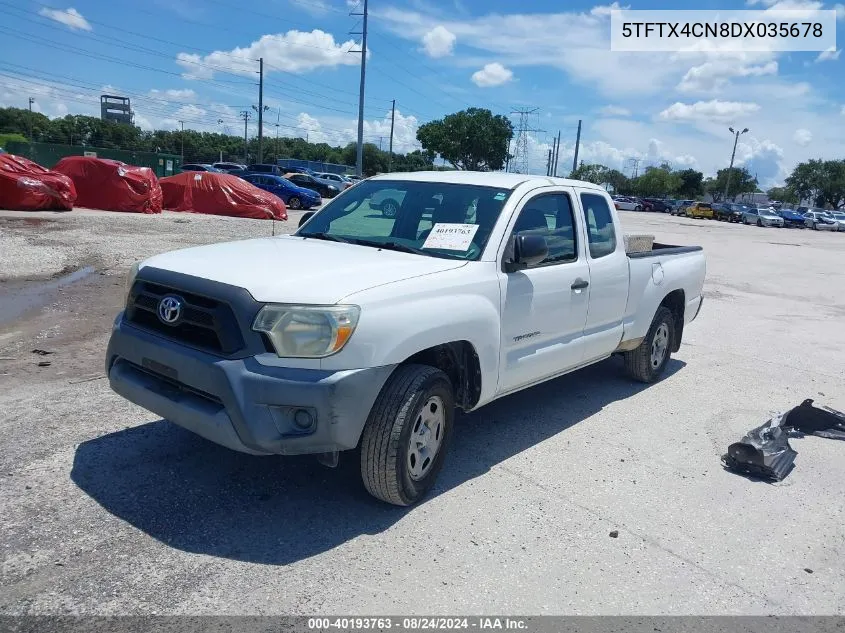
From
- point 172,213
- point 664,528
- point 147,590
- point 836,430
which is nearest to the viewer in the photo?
point 147,590

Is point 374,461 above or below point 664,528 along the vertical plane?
above

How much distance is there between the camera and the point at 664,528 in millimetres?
3900

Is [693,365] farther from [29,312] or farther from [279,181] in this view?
[279,181]

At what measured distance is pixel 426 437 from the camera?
12.9 feet

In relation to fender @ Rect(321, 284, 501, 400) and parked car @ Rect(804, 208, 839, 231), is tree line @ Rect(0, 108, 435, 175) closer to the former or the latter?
parked car @ Rect(804, 208, 839, 231)

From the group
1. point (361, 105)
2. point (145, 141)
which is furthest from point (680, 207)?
point (145, 141)

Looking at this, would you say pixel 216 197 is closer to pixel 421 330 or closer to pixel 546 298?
pixel 546 298

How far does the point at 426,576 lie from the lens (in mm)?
3262

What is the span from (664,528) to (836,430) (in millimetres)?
2737

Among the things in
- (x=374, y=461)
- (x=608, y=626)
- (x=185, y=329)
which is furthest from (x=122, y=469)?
(x=608, y=626)

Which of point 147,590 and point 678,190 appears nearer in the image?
point 147,590

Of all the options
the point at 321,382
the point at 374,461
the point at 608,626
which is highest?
the point at 321,382

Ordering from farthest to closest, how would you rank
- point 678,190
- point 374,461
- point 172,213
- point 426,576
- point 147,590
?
point 678,190
point 172,213
point 374,461
point 426,576
point 147,590

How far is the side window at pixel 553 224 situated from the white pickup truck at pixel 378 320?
0.06 ft
